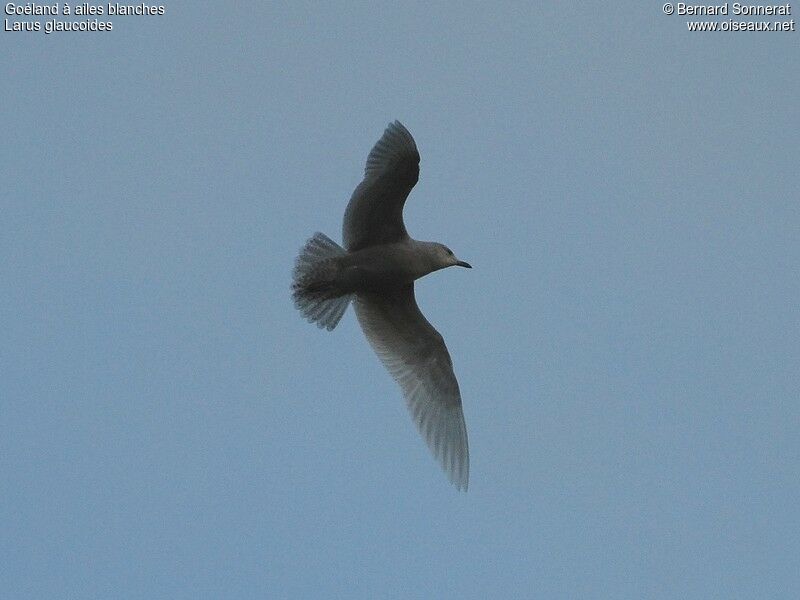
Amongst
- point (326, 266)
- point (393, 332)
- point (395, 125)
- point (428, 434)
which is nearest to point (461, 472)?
point (428, 434)

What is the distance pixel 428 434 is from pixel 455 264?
1.17 meters

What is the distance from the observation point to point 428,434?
24.6 feet

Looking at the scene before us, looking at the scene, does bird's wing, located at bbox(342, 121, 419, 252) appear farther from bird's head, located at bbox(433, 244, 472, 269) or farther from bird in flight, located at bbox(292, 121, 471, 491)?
bird's head, located at bbox(433, 244, 472, 269)

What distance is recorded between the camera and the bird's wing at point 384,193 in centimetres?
699

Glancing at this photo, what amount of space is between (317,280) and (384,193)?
703mm

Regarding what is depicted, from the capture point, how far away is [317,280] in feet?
23.5

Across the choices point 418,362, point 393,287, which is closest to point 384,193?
point 393,287

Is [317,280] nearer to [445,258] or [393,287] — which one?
[393,287]

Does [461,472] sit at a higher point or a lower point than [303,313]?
lower

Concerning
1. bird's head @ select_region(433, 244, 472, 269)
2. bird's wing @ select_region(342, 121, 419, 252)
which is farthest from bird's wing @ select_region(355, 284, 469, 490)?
bird's wing @ select_region(342, 121, 419, 252)

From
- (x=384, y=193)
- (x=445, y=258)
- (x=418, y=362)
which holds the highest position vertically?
(x=384, y=193)

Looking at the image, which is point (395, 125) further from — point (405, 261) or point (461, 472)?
point (461, 472)

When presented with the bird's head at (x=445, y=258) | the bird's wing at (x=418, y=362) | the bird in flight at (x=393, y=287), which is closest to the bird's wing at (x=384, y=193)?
the bird in flight at (x=393, y=287)

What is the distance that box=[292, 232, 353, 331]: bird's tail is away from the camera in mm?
7164
